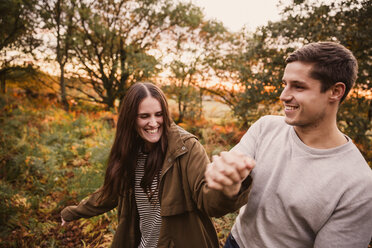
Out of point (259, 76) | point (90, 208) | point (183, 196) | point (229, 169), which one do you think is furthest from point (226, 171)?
point (259, 76)

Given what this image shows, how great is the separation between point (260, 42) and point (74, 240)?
287 inches

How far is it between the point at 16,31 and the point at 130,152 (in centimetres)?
1204

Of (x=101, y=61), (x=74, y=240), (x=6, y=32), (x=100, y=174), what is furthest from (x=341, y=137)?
(x=6, y=32)

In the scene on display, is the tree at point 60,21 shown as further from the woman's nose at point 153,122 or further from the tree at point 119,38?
the woman's nose at point 153,122

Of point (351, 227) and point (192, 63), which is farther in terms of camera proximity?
point (192, 63)

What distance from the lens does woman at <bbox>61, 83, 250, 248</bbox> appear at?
177 centimetres

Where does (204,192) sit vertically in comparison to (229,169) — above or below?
below

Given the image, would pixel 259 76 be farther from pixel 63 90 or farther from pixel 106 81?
pixel 63 90

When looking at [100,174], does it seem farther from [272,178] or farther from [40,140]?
[272,178]

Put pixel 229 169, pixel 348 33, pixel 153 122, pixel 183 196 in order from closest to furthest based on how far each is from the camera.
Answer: pixel 229 169
pixel 183 196
pixel 153 122
pixel 348 33

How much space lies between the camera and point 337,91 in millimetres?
1341

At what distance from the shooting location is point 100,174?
4.95 meters

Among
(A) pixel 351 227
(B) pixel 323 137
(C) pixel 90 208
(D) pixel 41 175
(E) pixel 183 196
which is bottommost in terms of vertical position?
(D) pixel 41 175

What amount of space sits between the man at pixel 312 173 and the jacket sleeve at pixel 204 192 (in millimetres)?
58
